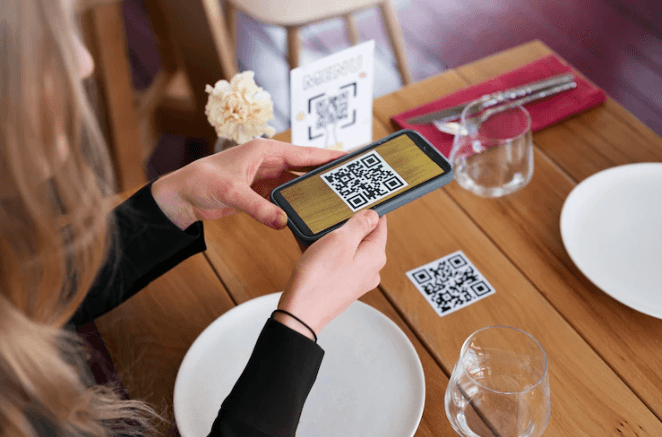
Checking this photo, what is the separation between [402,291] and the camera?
88 cm

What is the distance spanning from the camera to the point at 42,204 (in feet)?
1.84

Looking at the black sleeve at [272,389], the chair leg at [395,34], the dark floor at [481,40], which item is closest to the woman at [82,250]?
the black sleeve at [272,389]

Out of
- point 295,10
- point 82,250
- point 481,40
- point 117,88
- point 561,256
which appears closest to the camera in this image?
point 82,250

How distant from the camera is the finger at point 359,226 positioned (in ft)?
2.40

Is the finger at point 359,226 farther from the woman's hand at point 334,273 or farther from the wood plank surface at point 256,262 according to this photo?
the wood plank surface at point 256,262

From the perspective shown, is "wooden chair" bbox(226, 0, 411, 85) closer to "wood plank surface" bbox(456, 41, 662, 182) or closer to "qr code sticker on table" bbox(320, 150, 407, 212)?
"wood plank surface" bbox(456, 41, 662, 182)

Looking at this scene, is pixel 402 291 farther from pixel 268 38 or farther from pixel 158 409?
pixel 268 38

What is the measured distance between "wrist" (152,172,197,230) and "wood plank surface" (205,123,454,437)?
0.10 metres

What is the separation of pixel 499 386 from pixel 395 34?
58.3 inches

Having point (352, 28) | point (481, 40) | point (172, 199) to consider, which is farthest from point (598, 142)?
point (481, 40)

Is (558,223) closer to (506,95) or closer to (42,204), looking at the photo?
(506,95)

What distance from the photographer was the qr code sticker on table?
813 millimetres

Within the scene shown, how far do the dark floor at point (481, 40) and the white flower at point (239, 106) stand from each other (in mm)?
1235

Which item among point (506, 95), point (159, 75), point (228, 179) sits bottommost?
point (159, 75)
